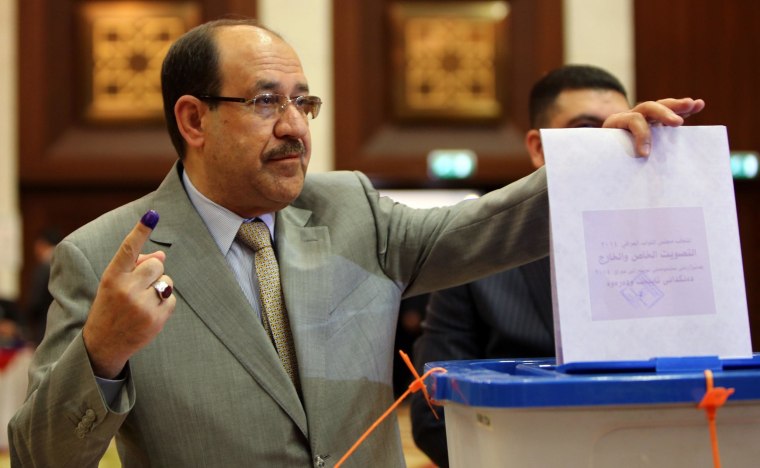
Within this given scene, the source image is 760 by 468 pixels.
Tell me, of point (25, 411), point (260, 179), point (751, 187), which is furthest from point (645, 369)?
point (751, 187)

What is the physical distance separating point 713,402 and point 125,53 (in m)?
7.07

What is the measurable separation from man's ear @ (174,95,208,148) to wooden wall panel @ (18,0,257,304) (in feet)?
17.9

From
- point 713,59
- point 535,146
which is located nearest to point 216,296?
point 535,146

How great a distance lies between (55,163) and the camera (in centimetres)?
763

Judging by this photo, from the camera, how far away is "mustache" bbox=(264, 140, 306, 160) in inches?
79.7

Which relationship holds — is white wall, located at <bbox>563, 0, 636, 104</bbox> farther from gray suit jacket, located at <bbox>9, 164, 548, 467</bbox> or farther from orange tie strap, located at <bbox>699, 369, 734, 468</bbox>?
orange tie strap, located at <bbox>699, 369, 734, 468</bbox>

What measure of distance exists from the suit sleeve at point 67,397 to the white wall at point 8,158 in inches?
245

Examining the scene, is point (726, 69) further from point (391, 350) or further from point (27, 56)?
point (391, 350)

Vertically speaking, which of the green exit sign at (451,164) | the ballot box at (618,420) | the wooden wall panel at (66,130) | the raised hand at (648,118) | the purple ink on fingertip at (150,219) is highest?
the wooden wall panel at (66,130)

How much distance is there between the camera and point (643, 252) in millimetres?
1433

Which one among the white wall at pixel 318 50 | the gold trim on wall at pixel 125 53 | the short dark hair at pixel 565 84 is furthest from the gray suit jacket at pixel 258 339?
the gold trim on wall at pixel 125 53

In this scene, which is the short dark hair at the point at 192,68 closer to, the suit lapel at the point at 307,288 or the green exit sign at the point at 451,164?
the suit lapel at the point at 307,288

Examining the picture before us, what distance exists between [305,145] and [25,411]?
0.78 metres

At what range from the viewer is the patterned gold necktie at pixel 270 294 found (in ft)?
6.49
